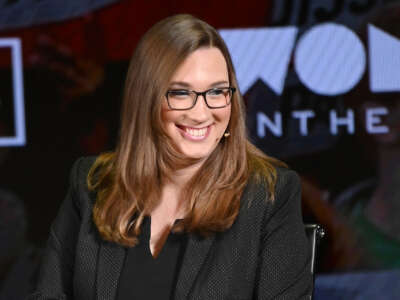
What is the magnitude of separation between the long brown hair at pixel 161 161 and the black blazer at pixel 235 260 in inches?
1.3

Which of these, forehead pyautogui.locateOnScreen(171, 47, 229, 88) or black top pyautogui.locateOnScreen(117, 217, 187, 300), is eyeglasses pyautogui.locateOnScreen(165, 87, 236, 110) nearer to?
forehead pyautogui.locateOnScreen(171, 47, 229, 88)

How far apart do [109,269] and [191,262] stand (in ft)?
0.71

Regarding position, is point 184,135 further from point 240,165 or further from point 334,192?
point 334,192

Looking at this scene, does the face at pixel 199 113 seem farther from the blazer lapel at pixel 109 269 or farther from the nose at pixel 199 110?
the blazer lapel at pixel 109 269

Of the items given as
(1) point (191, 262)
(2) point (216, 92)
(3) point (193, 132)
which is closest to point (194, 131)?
(3) point (193, 132)

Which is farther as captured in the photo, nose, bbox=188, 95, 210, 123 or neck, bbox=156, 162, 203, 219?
neck, bbox=156, 162, 203, 219

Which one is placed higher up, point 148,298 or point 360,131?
point 360,131

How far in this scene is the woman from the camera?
57.5 inches

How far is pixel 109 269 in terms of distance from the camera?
1530mm

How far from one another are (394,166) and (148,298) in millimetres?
2109

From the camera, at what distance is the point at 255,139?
3248mm

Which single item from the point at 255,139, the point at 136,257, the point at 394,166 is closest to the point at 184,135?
the point at 136,257

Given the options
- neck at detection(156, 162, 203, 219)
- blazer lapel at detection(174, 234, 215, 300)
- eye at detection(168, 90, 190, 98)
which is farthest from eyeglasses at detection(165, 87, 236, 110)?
blazer lapel at detection(174, 234, 215, 300)

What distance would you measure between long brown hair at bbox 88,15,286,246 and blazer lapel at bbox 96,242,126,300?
0.03m
